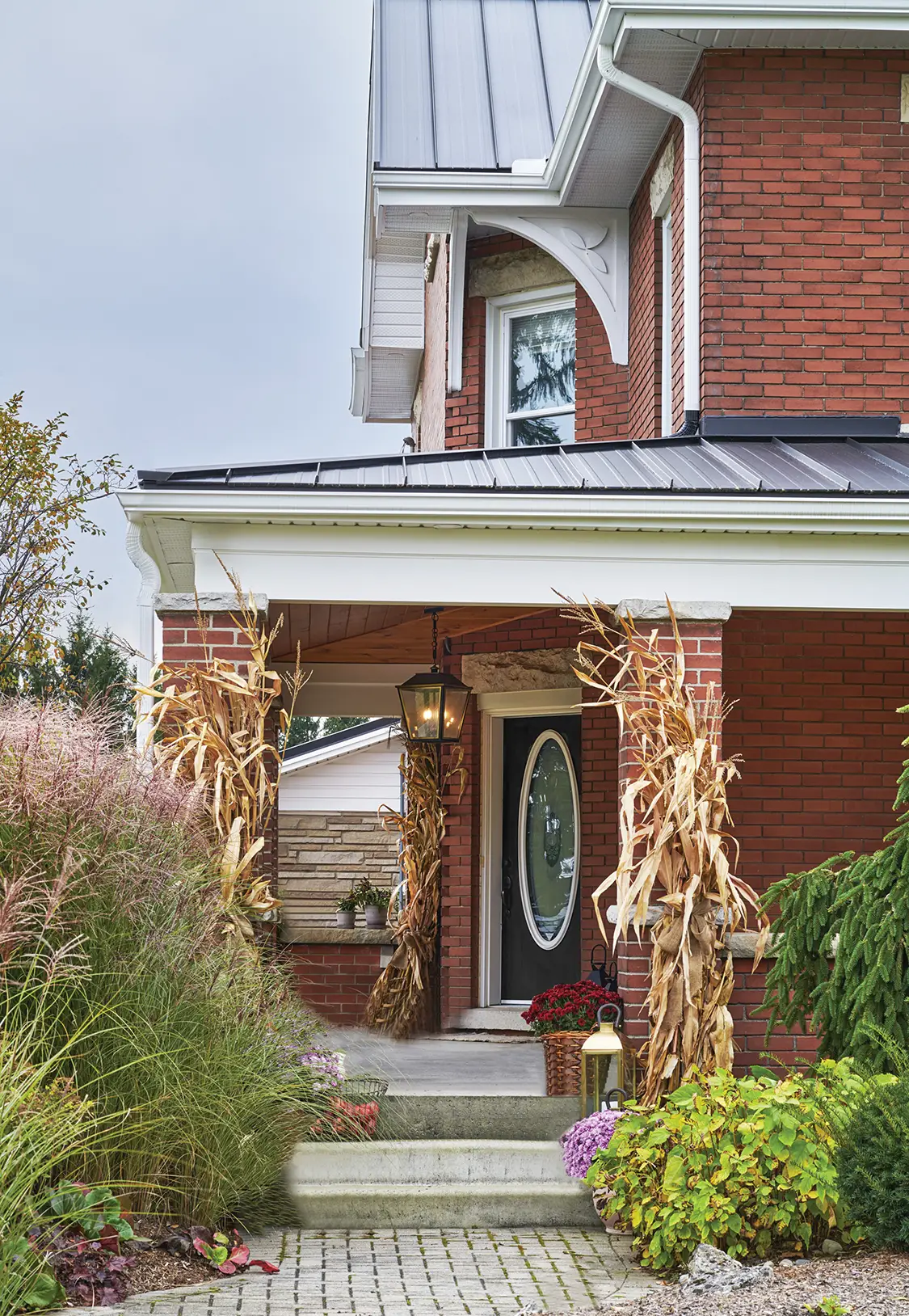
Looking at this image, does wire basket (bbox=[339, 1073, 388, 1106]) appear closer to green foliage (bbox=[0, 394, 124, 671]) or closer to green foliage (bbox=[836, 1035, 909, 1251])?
green foliage (bbox=[836, 1035, 909, 1251])

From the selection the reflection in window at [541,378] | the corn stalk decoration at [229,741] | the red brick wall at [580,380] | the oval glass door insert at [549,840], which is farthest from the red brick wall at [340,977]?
the corn stalk decoration at [229,741]

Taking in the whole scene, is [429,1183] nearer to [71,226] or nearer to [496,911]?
[496,911]

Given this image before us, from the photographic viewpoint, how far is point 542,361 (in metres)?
11.7

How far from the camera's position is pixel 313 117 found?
4116 centimetres

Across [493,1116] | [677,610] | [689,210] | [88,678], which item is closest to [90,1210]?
[493,1116]

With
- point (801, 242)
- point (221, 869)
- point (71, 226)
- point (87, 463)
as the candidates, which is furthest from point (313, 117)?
point (221, 869)

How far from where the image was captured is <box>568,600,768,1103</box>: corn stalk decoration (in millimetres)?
→ 6699

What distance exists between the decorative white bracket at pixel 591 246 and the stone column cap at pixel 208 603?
15.6ft

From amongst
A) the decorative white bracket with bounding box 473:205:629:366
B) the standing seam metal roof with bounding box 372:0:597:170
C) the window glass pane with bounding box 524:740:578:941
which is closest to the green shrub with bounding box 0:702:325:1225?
the window glass pane with bounding box 524:740:578:941

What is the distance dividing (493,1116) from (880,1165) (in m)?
2.49

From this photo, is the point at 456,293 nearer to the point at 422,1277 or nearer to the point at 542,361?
the point at 542,361

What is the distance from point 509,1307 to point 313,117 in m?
40.0

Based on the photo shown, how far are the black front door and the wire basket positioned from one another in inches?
134

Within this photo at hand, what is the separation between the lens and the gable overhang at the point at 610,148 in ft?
30.2
